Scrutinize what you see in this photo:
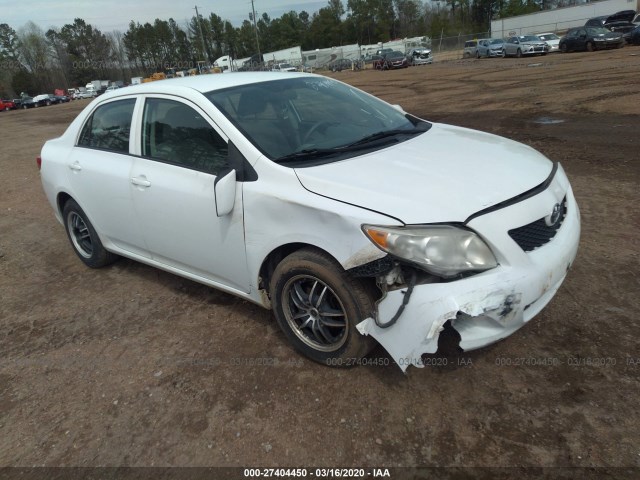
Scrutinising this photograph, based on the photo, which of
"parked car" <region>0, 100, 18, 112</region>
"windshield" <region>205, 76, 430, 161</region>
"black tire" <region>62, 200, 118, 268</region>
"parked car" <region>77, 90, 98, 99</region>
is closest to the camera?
"windshield" <region>205, 76, 430, 161</region>

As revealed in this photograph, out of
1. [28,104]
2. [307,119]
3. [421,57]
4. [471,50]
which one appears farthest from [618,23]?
[28,104]

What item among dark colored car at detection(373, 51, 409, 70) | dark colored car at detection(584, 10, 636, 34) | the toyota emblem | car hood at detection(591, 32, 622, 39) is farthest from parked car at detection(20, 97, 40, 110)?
the toyota emblem

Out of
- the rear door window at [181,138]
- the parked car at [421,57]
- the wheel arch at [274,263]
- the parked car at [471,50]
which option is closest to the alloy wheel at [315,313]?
the wheel arch at [274,263]

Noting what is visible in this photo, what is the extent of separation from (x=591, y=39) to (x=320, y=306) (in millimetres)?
29473

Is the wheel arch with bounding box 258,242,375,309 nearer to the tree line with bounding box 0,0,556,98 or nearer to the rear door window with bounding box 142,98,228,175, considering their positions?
the rear door window with bounding box 142,98,228,175

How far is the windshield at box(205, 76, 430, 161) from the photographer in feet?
9.78

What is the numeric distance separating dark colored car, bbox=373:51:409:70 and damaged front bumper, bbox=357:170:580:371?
38.7 m

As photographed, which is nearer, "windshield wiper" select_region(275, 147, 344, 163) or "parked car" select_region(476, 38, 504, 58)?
"windshield wiper" select_region(275, 147, 344, 163)

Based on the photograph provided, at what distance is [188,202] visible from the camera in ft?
10.3

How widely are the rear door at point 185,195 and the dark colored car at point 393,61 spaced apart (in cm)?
3787

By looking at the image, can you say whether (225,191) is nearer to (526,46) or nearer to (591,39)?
(591,39)

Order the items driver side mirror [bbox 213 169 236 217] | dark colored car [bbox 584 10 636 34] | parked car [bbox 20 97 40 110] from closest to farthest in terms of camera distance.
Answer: driver side mirror [bbox 213 169 236 217] → dark colored car [bbox 584 10 636 34] → parked car [bbox 20 97 40 110]

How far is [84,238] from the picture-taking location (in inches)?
187

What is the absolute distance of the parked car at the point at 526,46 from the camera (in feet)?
93.6
